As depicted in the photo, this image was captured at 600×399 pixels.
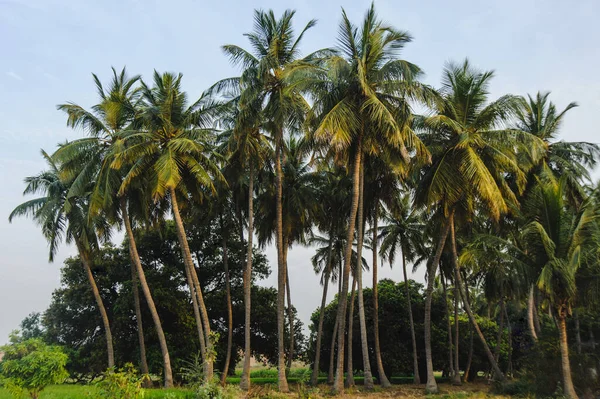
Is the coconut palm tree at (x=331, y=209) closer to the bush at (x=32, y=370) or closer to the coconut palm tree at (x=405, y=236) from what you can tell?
the coconut palm tree at (x=405, y=236)

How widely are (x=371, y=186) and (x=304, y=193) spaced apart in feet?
11.6

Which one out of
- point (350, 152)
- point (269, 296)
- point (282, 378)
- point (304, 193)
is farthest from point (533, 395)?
point (269, 296)

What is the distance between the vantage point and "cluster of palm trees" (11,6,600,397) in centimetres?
1691

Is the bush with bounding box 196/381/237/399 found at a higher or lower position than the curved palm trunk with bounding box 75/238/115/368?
lower

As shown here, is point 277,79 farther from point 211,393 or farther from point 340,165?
point 211,393

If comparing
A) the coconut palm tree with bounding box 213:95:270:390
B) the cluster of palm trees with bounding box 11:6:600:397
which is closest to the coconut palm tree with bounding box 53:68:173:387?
the cluster of palm trees with bounding box 11:6:600:397

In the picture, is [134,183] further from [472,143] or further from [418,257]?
[418,257]

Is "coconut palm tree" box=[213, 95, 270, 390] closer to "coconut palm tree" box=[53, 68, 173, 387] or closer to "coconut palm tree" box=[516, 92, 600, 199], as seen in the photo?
"coconut palm tree" box=[53, 68, 173, 387]

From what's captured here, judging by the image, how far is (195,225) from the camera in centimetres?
2828

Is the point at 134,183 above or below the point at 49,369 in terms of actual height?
above

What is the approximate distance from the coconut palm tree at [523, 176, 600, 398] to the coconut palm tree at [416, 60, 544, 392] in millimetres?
2115

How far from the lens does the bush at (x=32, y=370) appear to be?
14.2 m

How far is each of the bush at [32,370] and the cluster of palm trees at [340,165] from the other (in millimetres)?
4866

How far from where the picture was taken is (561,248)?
51.8 feet
